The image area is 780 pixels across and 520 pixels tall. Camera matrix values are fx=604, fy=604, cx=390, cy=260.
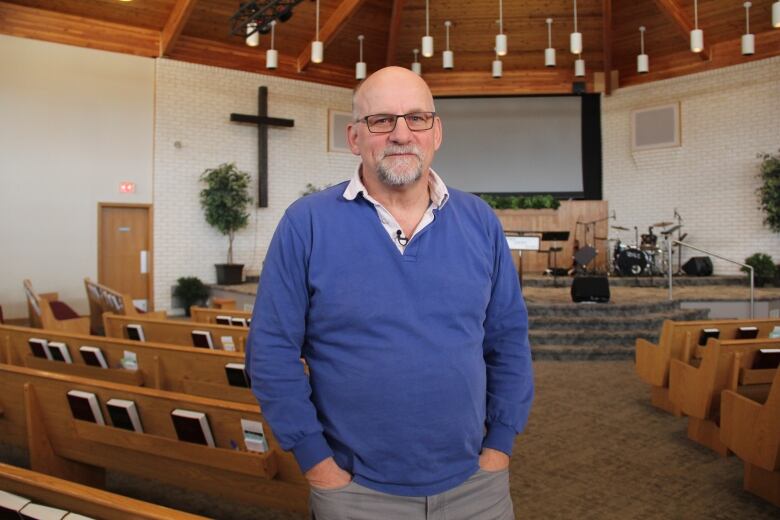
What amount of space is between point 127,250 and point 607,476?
869 centimetres

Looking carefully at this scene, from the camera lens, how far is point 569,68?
1195 centimetres

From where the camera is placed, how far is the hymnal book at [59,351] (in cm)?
356

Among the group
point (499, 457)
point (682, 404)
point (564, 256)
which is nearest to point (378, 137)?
point (499, 457)

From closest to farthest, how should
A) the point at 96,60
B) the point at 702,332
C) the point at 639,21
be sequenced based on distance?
the point at 702,332 → the point at 96,60 → the point at 639,21

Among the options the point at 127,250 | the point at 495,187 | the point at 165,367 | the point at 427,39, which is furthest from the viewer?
the point at 495,187

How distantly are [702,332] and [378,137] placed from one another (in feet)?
12.6

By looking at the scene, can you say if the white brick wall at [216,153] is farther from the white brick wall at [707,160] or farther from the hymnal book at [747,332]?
the hymnal book at [747,332]

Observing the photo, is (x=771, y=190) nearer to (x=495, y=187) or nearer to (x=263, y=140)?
(x=495, y=187)

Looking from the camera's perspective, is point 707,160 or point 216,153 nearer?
point 216,153

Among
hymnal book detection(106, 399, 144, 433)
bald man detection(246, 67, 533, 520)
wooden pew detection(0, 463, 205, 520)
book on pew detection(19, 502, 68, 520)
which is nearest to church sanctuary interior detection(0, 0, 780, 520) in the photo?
hymnal book detection(106, 399, 144, 433)

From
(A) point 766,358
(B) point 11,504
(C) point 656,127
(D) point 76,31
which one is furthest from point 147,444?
(C) point 656,127

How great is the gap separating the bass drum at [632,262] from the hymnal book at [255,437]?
9456 millimetres

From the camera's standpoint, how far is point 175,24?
30.9ft

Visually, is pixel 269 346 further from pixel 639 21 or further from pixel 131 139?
pixel 639 21
